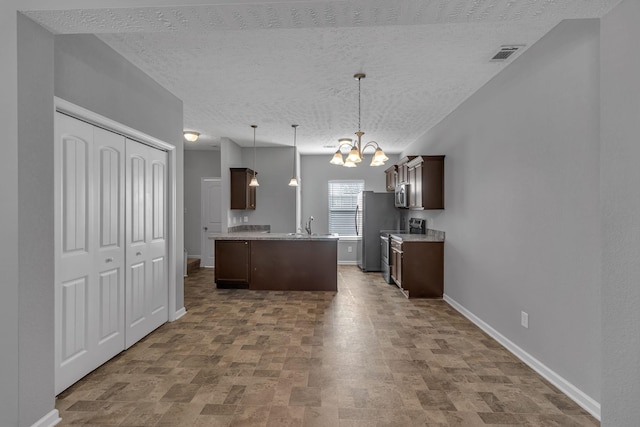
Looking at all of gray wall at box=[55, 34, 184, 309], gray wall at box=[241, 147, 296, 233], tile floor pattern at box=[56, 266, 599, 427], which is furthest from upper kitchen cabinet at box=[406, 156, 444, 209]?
gray wall at box=[55, 34, 184, 309]

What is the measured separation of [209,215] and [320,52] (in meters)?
5.68

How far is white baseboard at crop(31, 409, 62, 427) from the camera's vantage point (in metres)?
1.98

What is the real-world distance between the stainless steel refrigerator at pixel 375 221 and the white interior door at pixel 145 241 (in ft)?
14.5

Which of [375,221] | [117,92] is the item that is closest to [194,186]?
[375,221]

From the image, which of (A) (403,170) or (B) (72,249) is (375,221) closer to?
(A) (403,170)

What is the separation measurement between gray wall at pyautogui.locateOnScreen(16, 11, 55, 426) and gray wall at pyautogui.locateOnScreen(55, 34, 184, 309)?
36 centimetres

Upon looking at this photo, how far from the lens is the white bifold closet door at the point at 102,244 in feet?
7.86

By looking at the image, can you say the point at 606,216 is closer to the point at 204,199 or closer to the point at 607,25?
the point at 607,25

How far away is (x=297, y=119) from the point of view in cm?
526

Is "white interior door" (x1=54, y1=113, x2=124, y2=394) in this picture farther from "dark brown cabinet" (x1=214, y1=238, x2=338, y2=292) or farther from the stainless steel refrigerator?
the stainless steel refrigerator

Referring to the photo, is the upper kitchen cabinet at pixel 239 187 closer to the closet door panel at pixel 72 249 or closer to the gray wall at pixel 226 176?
the gray wall at pixel 226 176

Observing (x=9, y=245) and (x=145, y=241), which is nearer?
(x=9, y=245)

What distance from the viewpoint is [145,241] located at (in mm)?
3441

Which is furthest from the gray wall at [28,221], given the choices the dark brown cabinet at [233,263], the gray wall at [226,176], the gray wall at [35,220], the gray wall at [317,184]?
the gray wall at [317,184]
